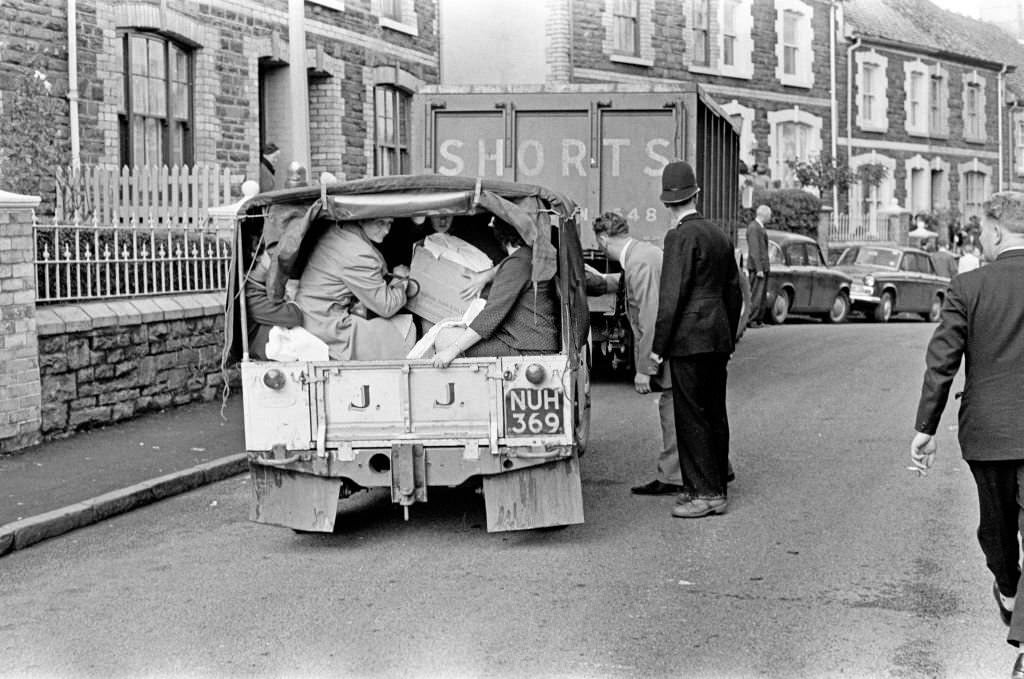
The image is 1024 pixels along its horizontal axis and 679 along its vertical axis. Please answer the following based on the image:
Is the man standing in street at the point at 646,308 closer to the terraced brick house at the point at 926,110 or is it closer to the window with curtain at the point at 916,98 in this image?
the terraced brick house at the point at 926,110

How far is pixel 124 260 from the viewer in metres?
12.6

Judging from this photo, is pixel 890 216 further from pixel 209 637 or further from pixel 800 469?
pixel 209 637

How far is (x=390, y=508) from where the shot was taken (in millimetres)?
9422

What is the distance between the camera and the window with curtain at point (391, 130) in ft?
81.6

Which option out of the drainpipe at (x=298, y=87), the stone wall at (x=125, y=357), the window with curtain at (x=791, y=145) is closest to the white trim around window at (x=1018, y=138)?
the window with curtain at (x=791, y=145)

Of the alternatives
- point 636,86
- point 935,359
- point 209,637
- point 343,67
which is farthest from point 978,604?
point 343,67

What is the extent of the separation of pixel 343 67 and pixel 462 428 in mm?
16289

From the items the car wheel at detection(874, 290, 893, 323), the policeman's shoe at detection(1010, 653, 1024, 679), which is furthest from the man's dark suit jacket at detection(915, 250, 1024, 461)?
the car wheel at detection(874, 290, 893, 323)

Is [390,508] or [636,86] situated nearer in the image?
[390,508]

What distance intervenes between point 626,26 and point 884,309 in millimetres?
9074

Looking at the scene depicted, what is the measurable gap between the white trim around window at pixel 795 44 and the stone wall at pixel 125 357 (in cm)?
2744

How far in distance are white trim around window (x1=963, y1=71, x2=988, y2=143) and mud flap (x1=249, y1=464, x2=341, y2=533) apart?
42727 millimetres

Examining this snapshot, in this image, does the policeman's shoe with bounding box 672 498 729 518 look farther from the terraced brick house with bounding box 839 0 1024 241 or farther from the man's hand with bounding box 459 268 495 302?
the terraced brick house with bounding box 839 0 1024 241

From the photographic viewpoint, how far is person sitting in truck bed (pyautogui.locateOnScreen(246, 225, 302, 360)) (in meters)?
8.25
